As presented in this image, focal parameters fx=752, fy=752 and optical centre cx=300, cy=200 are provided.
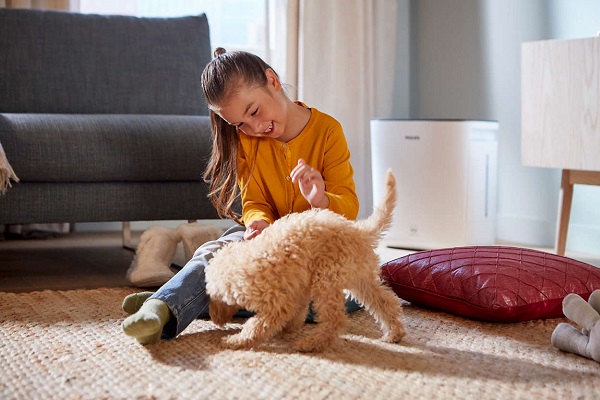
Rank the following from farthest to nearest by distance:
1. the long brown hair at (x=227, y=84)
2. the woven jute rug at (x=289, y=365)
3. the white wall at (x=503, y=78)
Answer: the white wall at (x=503, y=78) → the long brown hair at (x=227, y=84) → the woven jute rug at (x=289, y=365)

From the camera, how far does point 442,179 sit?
292cm

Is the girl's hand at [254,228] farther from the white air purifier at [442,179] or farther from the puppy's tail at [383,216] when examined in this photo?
the white air purifier at [442,179]

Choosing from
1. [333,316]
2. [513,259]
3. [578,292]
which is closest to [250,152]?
[333,316]

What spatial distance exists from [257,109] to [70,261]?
4.12ft

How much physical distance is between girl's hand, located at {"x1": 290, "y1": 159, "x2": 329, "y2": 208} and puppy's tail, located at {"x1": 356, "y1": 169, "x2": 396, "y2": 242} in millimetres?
120

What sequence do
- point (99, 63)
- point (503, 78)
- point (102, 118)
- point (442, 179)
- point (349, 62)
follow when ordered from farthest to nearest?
point (349, 62)
point (503, 78)
point (442, 179)
point (99, 63)
point (102, 118)

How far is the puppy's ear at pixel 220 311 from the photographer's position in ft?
4.56

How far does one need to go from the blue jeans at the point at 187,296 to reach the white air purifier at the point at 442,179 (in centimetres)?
150

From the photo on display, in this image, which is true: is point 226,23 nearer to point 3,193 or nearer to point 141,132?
point 141,132

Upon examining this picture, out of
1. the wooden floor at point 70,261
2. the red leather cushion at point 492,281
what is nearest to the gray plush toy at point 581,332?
the red leather cushion at point 492,281

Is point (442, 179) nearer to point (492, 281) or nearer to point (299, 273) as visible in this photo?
point (492, 281)

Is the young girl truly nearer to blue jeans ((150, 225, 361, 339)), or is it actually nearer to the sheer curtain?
blue jeans ((150, 225, 361, 339))

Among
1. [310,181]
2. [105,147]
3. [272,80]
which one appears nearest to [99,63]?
[105,147]

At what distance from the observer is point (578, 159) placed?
233 cm
